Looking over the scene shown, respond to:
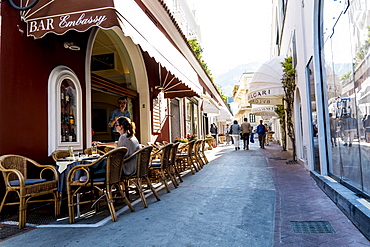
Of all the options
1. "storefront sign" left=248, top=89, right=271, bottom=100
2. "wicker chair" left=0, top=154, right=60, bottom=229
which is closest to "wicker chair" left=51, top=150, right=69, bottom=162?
"wicker chair" left=0, top=154, right=60, bottom=229

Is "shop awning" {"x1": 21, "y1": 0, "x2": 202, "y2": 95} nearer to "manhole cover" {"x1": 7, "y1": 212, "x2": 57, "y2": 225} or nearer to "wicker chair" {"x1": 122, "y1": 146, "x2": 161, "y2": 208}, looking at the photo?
"wicker chair" {"x1": 122, "y1": 146, "x2": 161, "y2": 208}

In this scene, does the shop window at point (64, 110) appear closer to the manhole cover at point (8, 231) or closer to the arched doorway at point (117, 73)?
the arched doorway at point (117, 73)

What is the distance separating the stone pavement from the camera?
2865mm

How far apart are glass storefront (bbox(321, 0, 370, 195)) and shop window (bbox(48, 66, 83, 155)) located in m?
4.62

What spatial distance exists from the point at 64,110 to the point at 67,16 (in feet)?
6.36

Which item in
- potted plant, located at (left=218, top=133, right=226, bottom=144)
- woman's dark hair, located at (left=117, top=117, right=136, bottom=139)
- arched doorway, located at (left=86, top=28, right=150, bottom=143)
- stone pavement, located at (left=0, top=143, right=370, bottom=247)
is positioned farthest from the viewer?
potted plant, located at (left=218, top=133, right=226, bottom=144)

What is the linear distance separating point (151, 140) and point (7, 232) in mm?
6339

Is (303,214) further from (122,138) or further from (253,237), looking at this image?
(122,138)

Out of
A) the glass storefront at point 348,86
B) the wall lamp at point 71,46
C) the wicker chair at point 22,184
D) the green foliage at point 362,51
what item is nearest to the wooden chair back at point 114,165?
the wicker chair at point 22,184

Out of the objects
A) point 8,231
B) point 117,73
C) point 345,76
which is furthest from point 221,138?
point 8,231

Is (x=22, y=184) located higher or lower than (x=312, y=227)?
higher

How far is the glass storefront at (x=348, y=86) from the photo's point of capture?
322 cm

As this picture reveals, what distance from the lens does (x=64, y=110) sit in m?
5.29

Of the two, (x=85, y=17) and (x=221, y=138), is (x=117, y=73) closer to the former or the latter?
(x=85, y=17)
